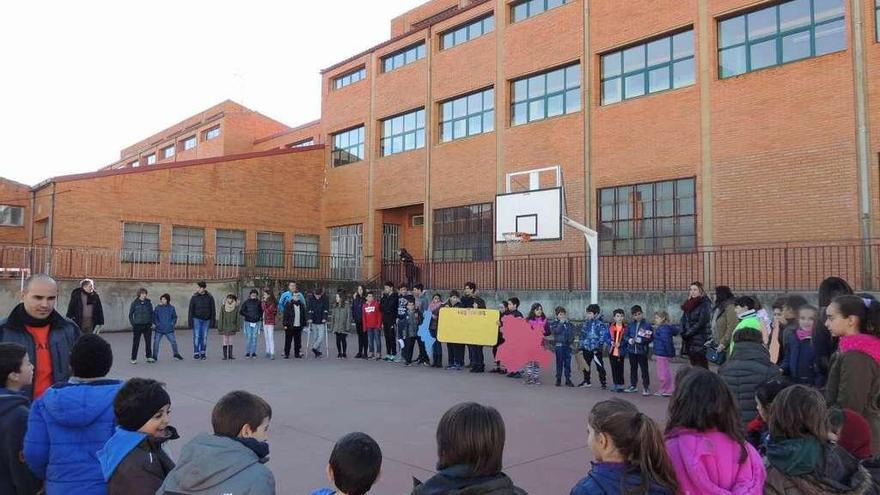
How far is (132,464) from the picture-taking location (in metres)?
3.00

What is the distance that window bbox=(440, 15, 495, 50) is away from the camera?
25.1 meters

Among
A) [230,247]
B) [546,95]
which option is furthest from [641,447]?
[230,247]

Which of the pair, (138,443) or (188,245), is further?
(188,245)

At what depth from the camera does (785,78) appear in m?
16.9

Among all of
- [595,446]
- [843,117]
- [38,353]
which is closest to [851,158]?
[843,117]

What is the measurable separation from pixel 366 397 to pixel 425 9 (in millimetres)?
27092

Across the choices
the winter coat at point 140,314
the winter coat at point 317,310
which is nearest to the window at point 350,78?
the winter coat at point 317,310

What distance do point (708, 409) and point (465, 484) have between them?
52.4 inches

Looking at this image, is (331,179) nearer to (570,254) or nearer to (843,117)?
(570,254)

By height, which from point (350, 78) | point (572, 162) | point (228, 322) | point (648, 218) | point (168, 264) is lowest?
point (228, 322)

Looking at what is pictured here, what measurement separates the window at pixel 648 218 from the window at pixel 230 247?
1645 cm

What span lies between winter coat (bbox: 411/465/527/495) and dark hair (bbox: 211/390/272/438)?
924 mm

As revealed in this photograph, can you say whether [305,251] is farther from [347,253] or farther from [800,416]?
[800,416]

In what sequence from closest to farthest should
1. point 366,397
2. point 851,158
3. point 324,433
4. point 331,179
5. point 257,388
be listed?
1. point 324,433
2. point 366,397
3. point 257,388
4. point 851,158
5. point 331,179
